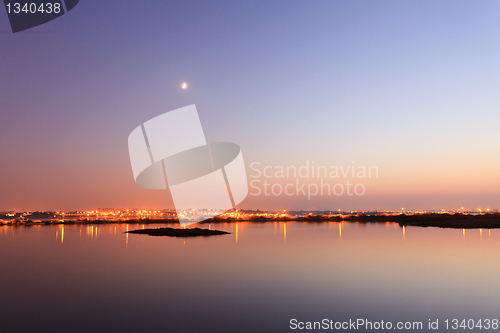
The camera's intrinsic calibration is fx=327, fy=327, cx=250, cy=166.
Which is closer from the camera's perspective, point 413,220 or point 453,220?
point 453,220

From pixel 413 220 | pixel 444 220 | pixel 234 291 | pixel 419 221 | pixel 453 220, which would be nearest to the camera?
pixel 234 291

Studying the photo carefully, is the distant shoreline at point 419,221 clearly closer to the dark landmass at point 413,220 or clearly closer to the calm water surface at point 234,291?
the dark landmass at point 413,220

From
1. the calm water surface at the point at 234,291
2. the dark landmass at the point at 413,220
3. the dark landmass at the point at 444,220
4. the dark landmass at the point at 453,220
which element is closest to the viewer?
the calm water surface at the point at 234,291

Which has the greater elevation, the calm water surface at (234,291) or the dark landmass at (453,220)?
the calm water surface at (234,291)

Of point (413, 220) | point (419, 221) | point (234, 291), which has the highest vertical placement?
point (234, 291)

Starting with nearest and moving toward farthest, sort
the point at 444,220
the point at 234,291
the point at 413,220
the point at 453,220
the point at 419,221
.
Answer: the point at 234,291 < the point at 453,220 < the point at 444,220 < the point at 419,221 < the point at 413,220

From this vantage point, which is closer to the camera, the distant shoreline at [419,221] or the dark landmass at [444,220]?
the dark landmass at [444,220]

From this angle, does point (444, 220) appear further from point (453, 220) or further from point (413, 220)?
point (413, 220)

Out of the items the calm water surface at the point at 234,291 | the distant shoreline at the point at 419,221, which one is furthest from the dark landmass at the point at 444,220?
the calm water surface at the point at 234,291

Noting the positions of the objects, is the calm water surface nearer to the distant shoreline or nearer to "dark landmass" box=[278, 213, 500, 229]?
"dark landmass" box=[278, 213, 500, 229]

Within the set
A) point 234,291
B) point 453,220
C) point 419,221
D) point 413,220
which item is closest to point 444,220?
point 453,220

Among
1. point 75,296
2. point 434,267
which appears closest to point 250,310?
point 75,296

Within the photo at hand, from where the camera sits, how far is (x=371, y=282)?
12.8 m

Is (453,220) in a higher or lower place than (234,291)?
lower
